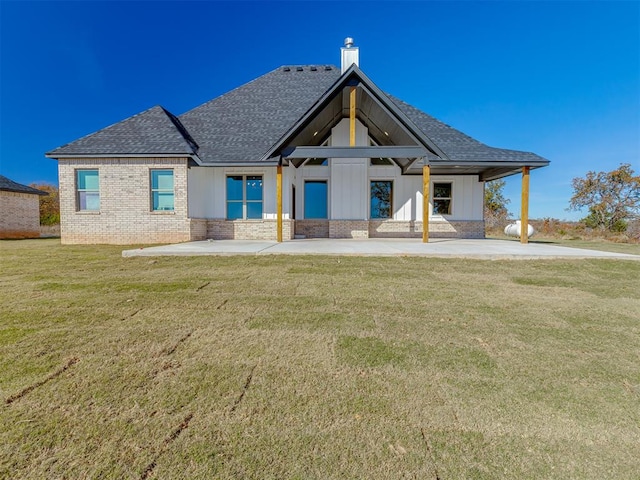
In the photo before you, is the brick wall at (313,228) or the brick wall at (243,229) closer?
the brick wall at (243,229)

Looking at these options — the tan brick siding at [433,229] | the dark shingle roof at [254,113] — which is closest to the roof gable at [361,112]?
the dark shingle roof at [254,113]

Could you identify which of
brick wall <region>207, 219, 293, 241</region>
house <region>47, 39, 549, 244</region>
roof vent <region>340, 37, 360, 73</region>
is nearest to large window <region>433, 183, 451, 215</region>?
house <region>47, 39, 549, 244</region>

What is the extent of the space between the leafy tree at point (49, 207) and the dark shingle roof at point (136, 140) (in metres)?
16.7

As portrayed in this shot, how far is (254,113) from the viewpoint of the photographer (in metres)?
15.2

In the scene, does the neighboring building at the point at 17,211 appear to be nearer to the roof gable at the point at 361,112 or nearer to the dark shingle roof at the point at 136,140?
the dark shingle roof at the point at 136,140

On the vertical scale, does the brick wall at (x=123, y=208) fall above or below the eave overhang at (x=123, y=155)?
below

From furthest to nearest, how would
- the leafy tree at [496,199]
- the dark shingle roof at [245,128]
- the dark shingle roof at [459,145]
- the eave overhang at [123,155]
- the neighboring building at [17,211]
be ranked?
the leafy tree at [496,199]
the neighboring building at [17,211]
the dark shingle roof at [245,128]
the eave overhang at [123,155]
the dark shingle roof at [459,145]

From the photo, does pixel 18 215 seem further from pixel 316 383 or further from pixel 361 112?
pixel 316 383

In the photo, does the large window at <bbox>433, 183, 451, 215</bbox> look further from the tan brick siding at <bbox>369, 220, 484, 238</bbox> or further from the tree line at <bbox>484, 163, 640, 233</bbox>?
the tree line at <bbox>484, 163, 640, 233</bbox>

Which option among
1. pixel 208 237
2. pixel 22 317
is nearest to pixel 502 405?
pixel 22 317

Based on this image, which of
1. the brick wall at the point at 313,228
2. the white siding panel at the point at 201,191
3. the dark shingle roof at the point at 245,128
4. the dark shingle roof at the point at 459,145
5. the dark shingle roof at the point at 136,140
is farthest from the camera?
the brick wall at the point at 313,228

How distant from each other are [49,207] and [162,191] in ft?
94.0

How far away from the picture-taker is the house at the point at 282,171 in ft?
35.0

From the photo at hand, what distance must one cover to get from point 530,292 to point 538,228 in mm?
21564
